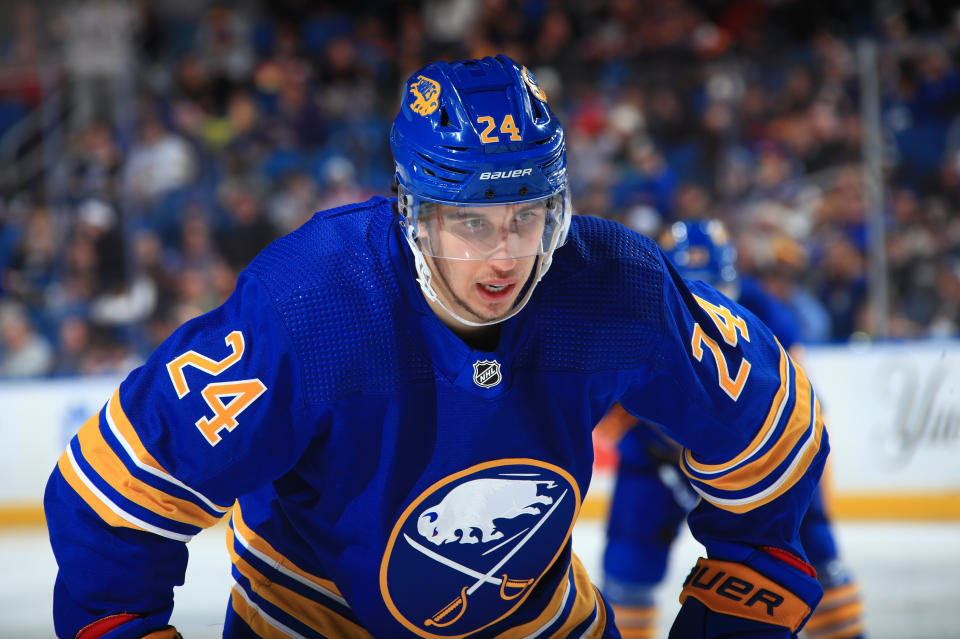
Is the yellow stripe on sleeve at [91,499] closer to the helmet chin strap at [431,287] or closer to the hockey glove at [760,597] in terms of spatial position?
the helmet chin strap at [431,287]

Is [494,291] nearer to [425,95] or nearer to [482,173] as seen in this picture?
[482,173]

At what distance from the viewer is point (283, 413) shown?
4.21ft

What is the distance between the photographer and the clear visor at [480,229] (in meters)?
1.31

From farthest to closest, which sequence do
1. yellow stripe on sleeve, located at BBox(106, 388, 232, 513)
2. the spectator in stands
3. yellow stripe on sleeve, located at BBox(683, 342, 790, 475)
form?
1. the spectator in stands
2. yellow stripe on sleeve, located at BBox(683, 342, 790, 475)
3. yellow stripe on sleeve, located at BBox(106, 388, 232, 513)

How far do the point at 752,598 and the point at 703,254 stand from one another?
5.26 feet

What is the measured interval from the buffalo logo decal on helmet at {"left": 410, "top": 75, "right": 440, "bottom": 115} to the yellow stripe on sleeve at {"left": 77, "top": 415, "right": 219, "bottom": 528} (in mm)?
580

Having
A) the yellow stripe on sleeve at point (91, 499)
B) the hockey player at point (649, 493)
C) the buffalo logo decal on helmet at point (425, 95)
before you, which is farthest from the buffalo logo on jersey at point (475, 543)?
the hockey player at point (649, 493)

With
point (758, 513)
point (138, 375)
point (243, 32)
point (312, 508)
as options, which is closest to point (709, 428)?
point (758, 513)

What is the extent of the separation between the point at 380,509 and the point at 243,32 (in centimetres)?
648

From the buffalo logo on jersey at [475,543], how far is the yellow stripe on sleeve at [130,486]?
26 cm

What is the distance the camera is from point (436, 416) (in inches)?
52.7

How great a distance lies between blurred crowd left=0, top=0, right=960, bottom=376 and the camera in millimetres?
4930

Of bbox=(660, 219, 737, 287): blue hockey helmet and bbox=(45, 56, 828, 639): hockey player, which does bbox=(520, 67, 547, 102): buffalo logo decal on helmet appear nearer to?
bbox=(45, 56, 828, 639): hockey player

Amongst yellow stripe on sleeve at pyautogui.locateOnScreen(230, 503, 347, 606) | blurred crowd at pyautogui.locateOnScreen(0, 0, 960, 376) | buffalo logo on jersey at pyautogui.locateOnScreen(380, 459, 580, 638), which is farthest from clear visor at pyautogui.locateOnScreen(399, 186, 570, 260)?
blurred crowd at pyautogui.locateOnScreen(0, 0, 960, 376)
